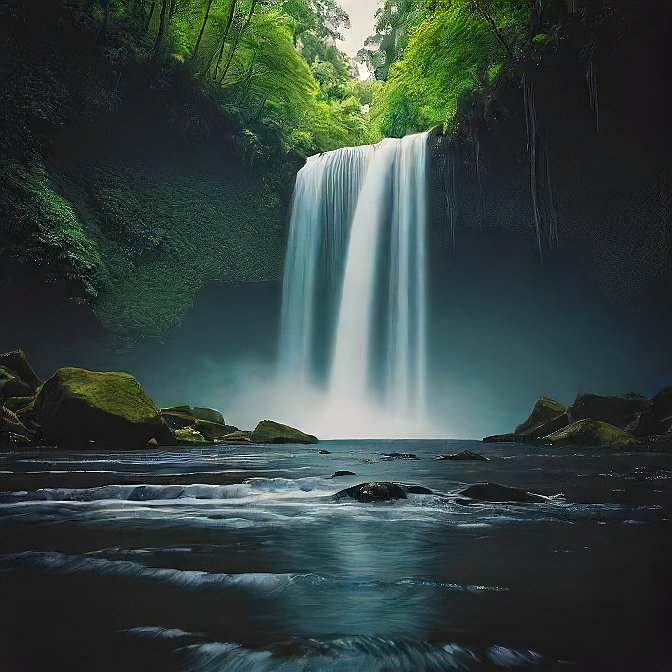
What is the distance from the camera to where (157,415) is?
11.9 meters

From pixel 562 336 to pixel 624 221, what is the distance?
15.0ft

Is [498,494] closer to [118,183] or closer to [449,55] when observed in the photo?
[449,55]

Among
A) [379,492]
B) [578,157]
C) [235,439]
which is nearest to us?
[379,492]

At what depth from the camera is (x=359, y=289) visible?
66.4 feet

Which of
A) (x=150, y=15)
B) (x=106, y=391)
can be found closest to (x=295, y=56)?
(x=150, y=15)

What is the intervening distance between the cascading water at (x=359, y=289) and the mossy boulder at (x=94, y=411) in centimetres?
961

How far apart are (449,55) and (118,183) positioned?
36.3 feet

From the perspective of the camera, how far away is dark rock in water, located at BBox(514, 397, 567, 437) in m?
15.3

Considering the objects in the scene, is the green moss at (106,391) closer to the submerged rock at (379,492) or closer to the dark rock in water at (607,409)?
the submerged rock at (379,492)

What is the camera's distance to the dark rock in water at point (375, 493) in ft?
15.0

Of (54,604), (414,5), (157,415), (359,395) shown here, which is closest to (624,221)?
(359,395)

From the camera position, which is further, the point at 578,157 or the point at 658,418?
the point at 578,157

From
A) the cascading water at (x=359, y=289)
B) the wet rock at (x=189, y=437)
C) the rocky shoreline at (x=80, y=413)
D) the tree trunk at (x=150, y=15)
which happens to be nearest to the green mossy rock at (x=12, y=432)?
the rocky shoreline at (x=80, y=413)

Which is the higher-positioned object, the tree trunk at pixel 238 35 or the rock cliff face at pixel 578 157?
the tree trunk at pixel 238 35
